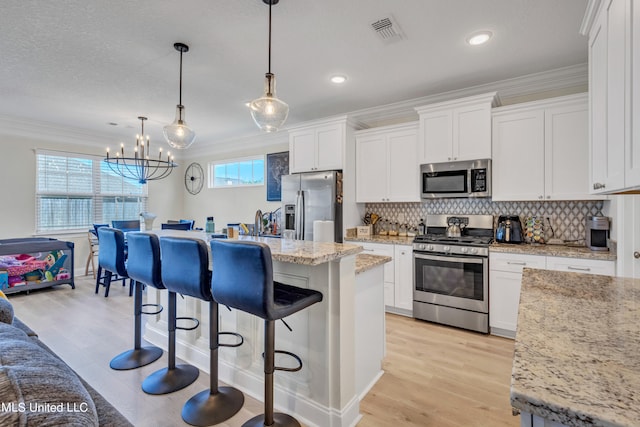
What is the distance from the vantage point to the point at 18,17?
2252mm

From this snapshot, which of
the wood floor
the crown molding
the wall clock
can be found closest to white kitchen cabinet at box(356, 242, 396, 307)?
the wood floor

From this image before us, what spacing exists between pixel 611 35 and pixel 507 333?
8.79ft

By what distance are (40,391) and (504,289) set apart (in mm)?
3426

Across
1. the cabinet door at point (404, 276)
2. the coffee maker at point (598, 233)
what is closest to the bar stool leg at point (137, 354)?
the cabinet door at point (404, 276)

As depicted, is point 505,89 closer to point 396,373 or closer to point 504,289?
point 504,289

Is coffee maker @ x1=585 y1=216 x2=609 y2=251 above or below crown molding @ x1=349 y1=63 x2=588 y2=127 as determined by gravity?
below

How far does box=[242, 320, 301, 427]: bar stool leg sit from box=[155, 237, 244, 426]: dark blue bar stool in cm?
26

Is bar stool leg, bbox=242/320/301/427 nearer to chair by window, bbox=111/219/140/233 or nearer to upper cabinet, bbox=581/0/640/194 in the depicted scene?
upper cabinet, bbox=581/0/640/194

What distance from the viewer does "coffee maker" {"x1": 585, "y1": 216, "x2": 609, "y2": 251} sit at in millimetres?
2727

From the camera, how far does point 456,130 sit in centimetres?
339

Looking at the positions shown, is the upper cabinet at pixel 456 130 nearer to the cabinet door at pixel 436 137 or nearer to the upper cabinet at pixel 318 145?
the cabinet door at pixel 436 137

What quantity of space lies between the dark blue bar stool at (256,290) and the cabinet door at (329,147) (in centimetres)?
264

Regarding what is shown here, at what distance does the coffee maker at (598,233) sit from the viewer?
107 inches

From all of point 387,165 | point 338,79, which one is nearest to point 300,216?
point 387,165
